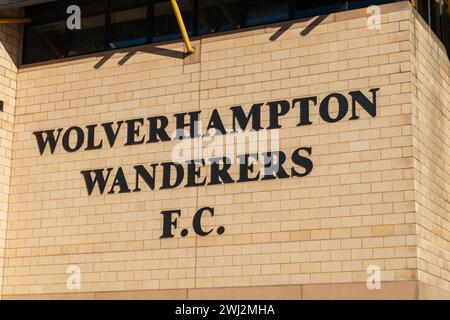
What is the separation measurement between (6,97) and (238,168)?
7.49 metres

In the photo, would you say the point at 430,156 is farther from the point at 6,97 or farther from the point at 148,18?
the point at 6,97

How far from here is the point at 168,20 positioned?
28250mm

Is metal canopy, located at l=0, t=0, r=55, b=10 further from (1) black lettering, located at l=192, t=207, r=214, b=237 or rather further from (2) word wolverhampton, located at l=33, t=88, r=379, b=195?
(1) black lettering, located at l=192, t=207, r=214, b=237

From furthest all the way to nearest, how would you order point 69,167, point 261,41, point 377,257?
point 69,167, point 261,41, point 377,257

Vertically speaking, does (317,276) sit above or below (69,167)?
below

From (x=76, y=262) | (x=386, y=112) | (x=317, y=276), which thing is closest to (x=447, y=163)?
(x=386, y=112)

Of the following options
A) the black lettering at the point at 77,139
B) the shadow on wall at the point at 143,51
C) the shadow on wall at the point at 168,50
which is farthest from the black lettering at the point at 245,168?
the black lettering at the point at 77,139

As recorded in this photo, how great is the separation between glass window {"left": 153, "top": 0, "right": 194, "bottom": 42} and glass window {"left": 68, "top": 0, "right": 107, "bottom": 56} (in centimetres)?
167

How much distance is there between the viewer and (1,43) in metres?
29.4

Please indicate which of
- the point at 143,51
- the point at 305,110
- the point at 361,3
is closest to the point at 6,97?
the point at 143,51

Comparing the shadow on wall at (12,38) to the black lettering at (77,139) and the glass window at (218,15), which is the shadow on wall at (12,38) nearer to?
the black lettering at (77,139)

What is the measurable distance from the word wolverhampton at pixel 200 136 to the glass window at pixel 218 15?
7.81 feet

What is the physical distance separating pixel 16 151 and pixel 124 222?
167 inches
